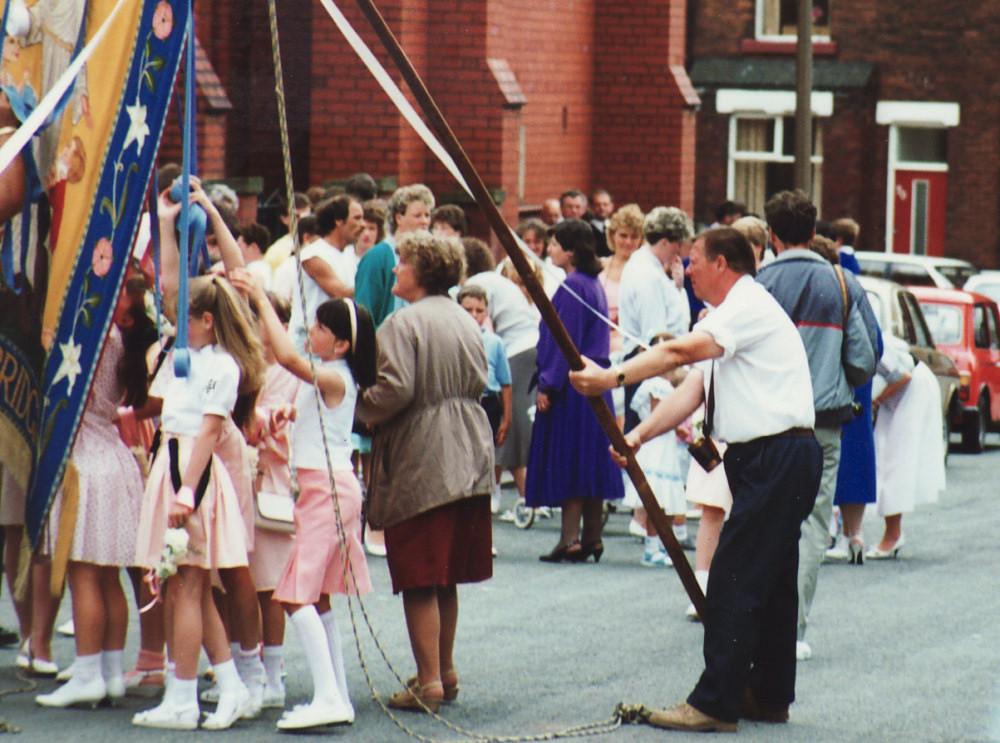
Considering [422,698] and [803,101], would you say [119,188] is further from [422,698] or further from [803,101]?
[803,101]

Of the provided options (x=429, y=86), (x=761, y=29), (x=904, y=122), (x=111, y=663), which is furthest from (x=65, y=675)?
(x=761, y=29)

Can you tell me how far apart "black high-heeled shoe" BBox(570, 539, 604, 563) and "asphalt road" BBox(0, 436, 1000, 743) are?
4.6 inches

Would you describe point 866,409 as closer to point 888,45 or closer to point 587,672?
point 587,672

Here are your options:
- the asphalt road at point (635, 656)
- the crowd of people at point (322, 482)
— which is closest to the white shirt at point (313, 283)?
the crowd of people at point (322, 482)

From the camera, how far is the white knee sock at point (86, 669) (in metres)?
8.26

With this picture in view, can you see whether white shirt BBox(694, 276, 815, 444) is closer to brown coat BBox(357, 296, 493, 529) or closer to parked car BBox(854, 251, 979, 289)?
brown coat BBox(357, 296, 493, 529)

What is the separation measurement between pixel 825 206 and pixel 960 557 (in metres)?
24.6

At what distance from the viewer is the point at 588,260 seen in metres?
12.6

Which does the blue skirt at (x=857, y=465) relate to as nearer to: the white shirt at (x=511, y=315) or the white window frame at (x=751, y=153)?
the white shirt at (x=511, y=315)

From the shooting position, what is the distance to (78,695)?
8.25 m

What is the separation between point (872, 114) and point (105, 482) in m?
30.4

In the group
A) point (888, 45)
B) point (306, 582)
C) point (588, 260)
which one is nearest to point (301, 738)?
point (306, 582)

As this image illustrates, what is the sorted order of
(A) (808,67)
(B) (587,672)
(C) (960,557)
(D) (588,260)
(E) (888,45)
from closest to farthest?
(B) (587,672) < (D) (588,260) < (C) (960,557) < (A) (808,67) < (E) (888,45)

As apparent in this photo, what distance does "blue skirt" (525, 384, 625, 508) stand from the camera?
12.7 m
